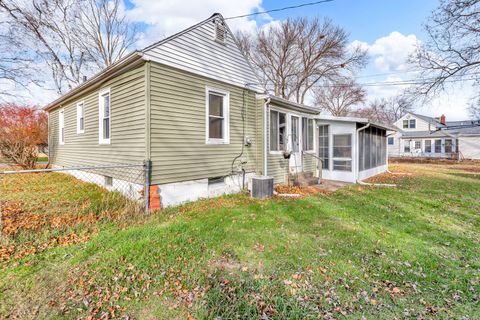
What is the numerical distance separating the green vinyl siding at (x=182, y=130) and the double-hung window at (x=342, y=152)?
530 cm

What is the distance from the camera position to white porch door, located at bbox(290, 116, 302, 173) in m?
9.54

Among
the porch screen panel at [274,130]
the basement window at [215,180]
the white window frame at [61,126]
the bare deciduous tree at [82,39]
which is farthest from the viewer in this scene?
the bare deciduous tree at [82,39]

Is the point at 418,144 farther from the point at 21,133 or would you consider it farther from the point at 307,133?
the point at 21,133

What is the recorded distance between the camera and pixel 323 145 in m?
10.9

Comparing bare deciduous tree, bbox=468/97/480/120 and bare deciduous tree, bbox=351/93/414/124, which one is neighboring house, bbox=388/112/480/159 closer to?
bare deciduous tree, bbox=468/97/480/120

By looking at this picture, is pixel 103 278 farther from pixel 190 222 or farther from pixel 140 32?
pixel 140 32

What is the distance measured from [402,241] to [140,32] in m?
26.4

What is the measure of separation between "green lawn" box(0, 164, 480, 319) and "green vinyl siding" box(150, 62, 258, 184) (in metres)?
1.40

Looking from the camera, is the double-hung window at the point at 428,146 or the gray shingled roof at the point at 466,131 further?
the double-hung window at the point at 428,146

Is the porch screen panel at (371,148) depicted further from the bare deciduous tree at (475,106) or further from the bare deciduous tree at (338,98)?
the bare deciduous tree at (338,98)

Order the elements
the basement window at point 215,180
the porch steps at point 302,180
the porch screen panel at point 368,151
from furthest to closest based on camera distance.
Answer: the porch screen panel at point 368,151
the porch steps at point 302,180
the basement window at point 215,180

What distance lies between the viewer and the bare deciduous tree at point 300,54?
22.5 meters

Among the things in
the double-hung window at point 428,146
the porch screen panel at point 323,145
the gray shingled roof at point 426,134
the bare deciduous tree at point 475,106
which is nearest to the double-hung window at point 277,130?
the porch screen panel at point 323,145

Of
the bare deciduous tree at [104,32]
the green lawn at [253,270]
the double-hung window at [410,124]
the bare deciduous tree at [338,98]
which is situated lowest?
the green lawn at [253,270]
